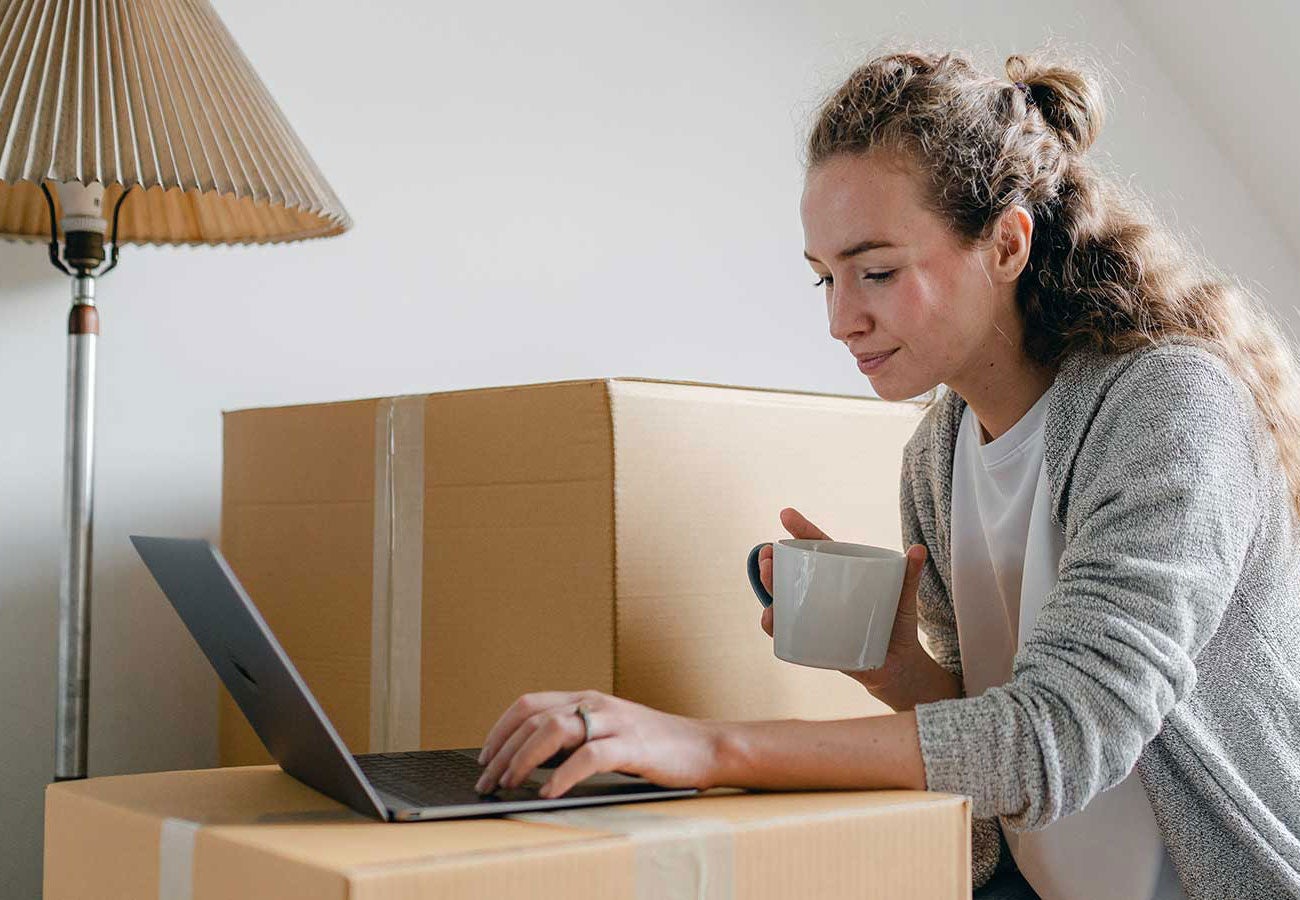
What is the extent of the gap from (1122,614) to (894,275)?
0.28m

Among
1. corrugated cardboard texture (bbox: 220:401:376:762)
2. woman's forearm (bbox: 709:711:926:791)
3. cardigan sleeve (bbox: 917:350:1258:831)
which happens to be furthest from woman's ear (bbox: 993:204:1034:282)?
corrugated cardboard texture (bbox: 220:401:376:762)

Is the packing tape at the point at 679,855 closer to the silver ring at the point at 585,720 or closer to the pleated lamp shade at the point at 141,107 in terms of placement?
the silver ring at the point at 585,720

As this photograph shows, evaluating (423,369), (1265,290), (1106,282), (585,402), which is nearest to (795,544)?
(585,402)

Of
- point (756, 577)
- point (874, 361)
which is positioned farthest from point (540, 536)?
point (874, 361)

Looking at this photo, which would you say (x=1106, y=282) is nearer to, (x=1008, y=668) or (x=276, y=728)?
(x=1008, y=668)

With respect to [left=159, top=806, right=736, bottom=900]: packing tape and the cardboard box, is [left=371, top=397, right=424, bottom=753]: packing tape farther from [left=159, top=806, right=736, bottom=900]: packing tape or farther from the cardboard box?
[left=159, top=806, right=736, bottom=900]: packing tape

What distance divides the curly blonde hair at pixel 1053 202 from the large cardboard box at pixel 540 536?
0.19 metres

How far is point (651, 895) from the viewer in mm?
533

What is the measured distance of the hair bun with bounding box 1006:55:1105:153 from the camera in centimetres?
94

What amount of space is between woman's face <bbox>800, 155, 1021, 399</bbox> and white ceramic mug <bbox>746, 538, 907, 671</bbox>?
15 centimetres

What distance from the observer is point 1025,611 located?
0.87 metres

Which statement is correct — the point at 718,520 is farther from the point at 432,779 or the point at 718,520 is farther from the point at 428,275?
the point at 428,275

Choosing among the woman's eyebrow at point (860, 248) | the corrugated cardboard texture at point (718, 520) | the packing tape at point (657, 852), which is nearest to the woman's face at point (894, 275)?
the woman's eyebrow at point (860, 248)

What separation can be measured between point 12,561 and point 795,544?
2.24ft
